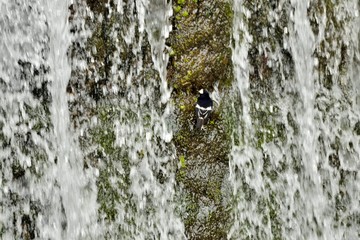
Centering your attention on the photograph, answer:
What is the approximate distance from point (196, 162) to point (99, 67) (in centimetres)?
108

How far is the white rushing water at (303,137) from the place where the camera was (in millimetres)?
4523

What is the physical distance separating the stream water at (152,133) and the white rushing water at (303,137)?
0.01 metres

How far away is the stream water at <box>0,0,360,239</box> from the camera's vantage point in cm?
401

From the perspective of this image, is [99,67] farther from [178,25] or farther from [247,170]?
[247,170]

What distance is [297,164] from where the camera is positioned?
471cm

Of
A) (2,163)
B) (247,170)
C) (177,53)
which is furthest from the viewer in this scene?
(247,170)

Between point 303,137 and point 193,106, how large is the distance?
3.63 feet

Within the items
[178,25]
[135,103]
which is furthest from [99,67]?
[178,25]

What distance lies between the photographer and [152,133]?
4.31 m

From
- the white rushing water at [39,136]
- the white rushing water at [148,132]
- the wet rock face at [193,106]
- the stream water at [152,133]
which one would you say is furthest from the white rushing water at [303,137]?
the white rushing water at [39,136]

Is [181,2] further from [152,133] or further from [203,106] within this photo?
[152,133]

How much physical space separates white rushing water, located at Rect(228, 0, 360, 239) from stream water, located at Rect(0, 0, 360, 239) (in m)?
0.01

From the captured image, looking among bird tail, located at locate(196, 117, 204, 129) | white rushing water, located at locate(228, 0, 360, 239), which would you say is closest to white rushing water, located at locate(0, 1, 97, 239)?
bird tail, located at locate(196, 117, 204, 129)

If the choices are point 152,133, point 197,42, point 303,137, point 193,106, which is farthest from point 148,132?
point 303,137
